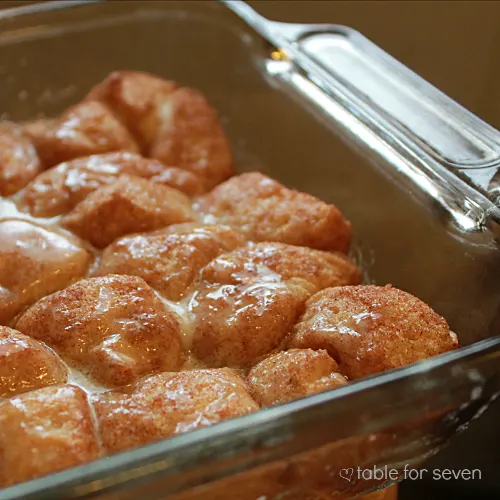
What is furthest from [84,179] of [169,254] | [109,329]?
[109,329]

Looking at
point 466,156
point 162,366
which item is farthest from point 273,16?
point 162,366

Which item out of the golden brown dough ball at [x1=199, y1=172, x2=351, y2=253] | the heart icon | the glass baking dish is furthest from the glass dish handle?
the heart icon

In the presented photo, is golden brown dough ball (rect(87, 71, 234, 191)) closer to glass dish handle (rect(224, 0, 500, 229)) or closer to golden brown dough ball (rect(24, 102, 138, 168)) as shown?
golden brown dough ball (rect(24, 102, 138, 168))

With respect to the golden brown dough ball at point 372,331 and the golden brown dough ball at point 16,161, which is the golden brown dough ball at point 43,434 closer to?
the golden brown dough ball at point 372,331

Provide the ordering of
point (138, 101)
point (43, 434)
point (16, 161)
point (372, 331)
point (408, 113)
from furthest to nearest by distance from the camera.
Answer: point (138, 101), point (16, 161), point (408, 113), point (372, 331), point (43, 434)

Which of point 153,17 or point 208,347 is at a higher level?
point 153,17

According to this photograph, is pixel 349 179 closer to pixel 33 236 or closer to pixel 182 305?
pixel 182 305

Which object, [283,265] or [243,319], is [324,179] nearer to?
[283,265]
